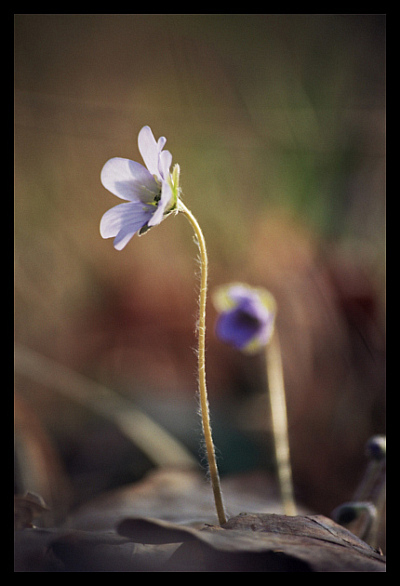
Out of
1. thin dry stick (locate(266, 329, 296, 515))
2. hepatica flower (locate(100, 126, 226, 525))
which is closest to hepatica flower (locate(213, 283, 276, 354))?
thin dry stick (locate(266, 329, 296, 515))

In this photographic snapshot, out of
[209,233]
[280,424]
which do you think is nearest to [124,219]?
[280,424]

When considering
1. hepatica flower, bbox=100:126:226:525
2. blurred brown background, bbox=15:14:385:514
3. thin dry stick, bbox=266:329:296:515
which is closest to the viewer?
hepatica flower, bbox=100:126:226:525

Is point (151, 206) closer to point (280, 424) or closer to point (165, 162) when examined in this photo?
point (165, 162)

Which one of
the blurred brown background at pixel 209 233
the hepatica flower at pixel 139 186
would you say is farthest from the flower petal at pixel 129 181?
the blurred brown background at pixel 209 233

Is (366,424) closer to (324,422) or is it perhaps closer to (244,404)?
(324,422)

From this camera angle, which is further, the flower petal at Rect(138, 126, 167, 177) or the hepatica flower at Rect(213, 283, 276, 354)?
the hepatica flower at Rect(213, 283, 276, 354)

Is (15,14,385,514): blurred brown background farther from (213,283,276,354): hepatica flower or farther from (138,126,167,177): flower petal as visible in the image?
(138,126,167,177): flower petal

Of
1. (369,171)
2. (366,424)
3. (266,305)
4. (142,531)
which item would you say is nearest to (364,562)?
(142,531)
